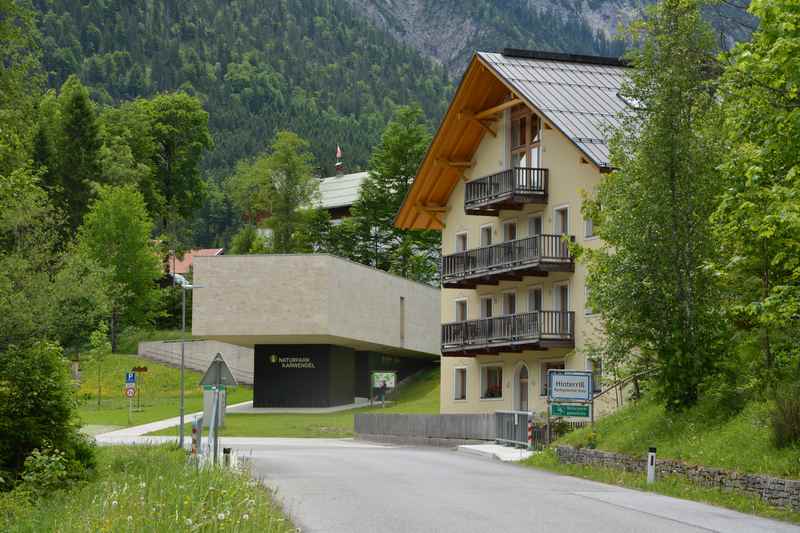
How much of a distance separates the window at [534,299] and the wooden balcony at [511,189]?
3498mm

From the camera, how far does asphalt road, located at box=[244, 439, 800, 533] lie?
16875mm

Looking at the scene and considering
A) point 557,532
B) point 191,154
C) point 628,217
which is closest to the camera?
point 557,532

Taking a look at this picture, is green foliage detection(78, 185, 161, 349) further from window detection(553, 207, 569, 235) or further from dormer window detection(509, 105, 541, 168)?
window detection(553, 207, 569, 235)

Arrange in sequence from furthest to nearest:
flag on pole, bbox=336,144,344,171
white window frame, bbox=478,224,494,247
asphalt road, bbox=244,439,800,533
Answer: flag on pole, bbox=336,144,344,171, white window frame, bbox=478,224,494,247, asphalt road, bbox=244,439,800,533

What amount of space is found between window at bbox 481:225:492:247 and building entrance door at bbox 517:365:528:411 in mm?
6288

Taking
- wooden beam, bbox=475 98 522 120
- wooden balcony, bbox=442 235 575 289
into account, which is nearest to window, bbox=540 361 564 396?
wooden balcony, bbox=442 235 575 289

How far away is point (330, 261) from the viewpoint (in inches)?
2950

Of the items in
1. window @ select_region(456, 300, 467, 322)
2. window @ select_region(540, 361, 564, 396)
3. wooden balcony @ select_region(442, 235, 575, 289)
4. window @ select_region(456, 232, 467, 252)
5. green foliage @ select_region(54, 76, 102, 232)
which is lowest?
window @ select_region(540, 361, 564, 396)

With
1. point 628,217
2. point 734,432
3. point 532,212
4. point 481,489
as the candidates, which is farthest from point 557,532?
point 532,212

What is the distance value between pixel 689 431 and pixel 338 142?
165m

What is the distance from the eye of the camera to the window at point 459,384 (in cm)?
5909

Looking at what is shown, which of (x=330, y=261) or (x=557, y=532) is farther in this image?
(x=330, y=261)

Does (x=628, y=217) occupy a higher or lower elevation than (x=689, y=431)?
higher

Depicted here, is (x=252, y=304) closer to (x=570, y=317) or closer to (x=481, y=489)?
(x=570, y=317)
